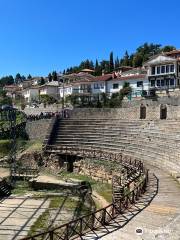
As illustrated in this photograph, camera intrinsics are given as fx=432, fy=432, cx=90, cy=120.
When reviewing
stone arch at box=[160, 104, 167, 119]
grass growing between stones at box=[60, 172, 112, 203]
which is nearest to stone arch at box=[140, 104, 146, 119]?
stone arch at box=[160, 104, 167, 119]

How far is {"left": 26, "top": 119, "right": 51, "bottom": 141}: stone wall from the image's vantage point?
51469 millimetres

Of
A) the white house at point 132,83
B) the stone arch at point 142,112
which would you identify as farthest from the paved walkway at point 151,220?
the white house at point 132,83

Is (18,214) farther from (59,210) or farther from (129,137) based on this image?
(129,137)

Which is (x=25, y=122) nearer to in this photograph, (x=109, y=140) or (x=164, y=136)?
(x=109, y=140)

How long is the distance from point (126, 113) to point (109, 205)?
30570mm

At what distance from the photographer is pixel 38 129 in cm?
5234

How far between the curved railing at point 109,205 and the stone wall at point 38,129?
20.4ft

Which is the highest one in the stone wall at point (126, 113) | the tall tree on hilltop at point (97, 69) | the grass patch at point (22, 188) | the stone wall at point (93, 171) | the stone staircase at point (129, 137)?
the tall tree on hilltop at point (97, 69)

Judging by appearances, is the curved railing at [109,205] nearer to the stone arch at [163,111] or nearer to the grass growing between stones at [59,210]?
the grass growing between stones at [59,210]

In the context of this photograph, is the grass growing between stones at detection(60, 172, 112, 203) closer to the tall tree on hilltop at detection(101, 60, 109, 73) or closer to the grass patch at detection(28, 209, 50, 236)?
the grass patch at detection(28, 209, 50, 236)

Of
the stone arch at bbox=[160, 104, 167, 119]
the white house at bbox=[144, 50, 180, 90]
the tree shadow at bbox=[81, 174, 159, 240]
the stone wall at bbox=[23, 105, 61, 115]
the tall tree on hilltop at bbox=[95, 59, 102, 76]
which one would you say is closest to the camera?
the tree shadow at bbox=[81, 174, 159, 240]

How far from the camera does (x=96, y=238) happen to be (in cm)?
1596

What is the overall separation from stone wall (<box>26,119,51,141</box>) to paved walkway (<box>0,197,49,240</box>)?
2165cm

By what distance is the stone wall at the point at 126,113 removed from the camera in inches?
1691
